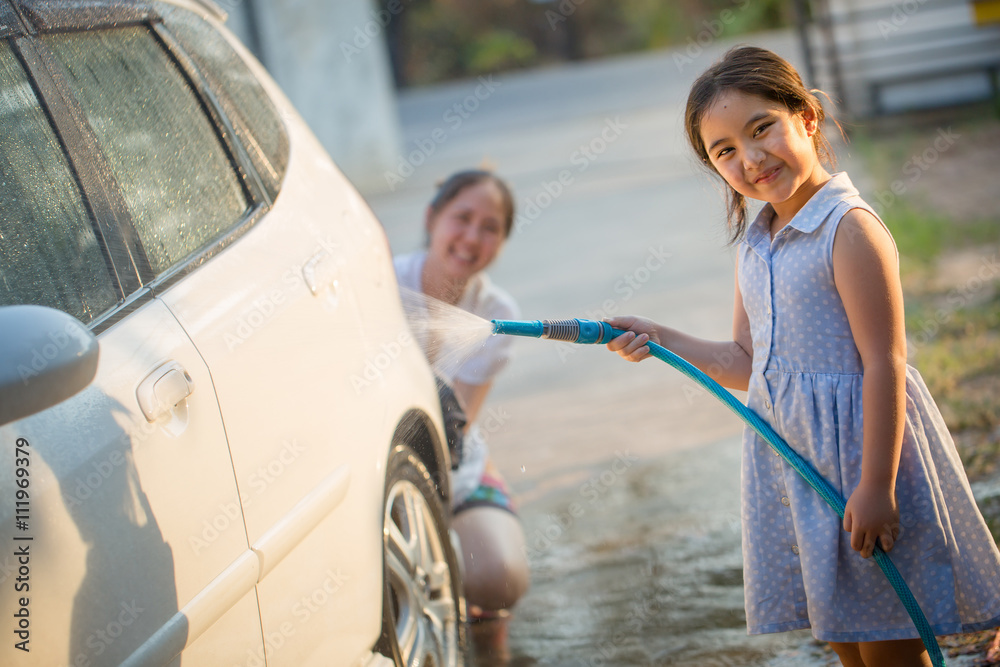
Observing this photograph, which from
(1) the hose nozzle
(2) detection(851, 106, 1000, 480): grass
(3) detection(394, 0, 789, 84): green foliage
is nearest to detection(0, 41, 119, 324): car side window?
(1) the hose nozzle

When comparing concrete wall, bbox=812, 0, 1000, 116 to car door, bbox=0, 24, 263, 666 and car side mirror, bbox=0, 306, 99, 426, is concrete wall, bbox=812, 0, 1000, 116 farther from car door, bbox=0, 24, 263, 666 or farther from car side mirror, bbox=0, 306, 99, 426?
car side mirror, bbox=0, 306, 99, 426

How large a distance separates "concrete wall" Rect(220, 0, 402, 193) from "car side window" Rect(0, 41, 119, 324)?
1220 centimetres

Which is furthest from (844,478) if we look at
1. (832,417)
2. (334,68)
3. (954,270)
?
(334,68)

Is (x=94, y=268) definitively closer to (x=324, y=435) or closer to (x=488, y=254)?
(x=324, y=435)

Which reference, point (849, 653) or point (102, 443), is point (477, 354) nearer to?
point (849, 653)

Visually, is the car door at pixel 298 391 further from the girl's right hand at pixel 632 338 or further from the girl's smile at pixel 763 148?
the girl's smile at pixel 763 148

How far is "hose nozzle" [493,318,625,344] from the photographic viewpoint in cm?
214

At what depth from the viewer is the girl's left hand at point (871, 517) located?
1974 millimetres

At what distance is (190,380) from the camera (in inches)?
75.5

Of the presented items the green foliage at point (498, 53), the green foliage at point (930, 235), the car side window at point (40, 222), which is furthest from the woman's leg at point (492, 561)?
the green foliage at point (498, 53)

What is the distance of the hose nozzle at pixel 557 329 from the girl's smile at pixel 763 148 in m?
0.46

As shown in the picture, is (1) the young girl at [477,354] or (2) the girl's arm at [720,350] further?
(1) the young girl at [477,354]

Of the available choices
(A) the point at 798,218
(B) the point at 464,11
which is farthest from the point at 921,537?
(B) the point at 464,11

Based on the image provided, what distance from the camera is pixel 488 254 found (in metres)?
3.71
